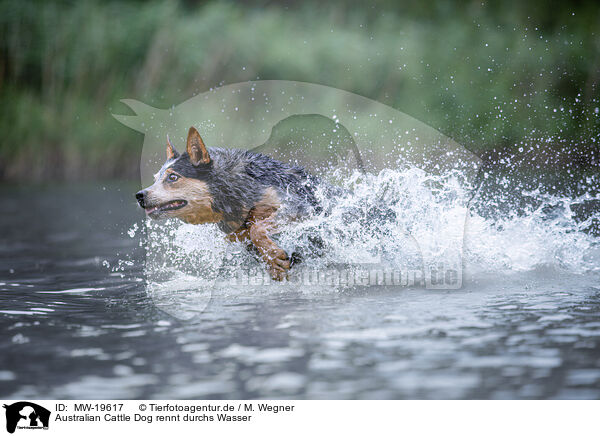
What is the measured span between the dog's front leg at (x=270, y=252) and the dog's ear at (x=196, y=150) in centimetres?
74

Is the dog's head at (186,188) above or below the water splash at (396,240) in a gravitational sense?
above

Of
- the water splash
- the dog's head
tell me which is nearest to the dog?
the dog's head

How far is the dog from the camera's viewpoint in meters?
5.86

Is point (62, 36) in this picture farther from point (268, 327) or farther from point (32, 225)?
point (268, 327)

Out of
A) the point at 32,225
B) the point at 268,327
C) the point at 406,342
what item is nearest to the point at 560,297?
the point at 406,342

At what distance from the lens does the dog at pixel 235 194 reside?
5.86 meters

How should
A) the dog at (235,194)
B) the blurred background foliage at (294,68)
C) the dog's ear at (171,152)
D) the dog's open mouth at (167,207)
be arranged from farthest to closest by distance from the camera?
the blurred background foliage at (294,68) < the dog's ear at (171,152) < the dog at (235,194) < the dog's open mouth at (167,207)

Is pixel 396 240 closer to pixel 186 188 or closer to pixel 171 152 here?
pixel 186 188

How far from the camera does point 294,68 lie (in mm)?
20156

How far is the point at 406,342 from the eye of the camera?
161 inches
